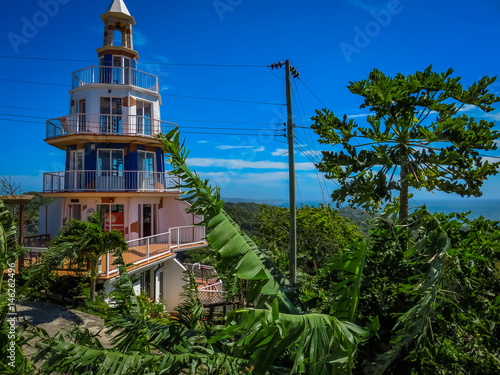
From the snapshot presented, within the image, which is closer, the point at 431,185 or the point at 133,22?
the point at 431,185

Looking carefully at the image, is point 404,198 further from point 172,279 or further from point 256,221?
point 256,221

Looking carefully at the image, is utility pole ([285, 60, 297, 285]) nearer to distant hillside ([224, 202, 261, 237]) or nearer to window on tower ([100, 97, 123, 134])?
distant hillside ([224, 202, 261, 237])

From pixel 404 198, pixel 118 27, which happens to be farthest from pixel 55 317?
pixel 118 27

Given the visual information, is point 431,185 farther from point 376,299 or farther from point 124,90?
point 124,90

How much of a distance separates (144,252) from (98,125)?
25.4 feet

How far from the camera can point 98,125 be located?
18719 millimetres

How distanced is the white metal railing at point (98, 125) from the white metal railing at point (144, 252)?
6.25 metres

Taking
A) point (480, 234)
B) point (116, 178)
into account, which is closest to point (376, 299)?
point (480, 234)

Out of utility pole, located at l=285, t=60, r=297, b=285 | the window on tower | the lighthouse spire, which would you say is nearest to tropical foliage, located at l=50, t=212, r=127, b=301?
utility pole, located at l=285, t=60, r=297, b=285

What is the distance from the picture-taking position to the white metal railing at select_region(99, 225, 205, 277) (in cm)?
1333

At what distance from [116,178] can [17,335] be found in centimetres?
1445

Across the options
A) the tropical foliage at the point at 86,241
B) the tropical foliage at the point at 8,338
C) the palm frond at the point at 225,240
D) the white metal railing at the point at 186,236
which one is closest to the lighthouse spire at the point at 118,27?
the white metal railing at the point at 186,236

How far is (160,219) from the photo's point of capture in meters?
21.4

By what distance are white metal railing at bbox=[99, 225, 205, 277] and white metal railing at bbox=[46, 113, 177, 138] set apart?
625 cm
